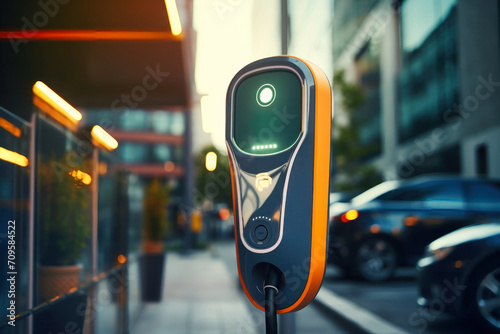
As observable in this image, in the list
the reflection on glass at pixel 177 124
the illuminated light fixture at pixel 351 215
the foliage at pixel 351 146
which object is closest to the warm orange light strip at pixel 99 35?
the illuminated light fixture at pixel 351 215

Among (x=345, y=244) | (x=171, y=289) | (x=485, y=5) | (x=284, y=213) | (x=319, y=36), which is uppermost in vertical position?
(x=485, y=5)

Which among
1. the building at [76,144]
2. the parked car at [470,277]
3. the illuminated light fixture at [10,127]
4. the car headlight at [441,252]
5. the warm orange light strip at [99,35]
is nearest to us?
the illuminated light fixture at [10,127]

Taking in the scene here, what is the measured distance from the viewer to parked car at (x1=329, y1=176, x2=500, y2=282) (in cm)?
953

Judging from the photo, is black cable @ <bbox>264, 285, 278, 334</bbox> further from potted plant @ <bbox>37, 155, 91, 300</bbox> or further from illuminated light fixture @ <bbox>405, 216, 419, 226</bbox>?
illuminated light fixture @ <bbox>405, 216, 419, 226</bbox>

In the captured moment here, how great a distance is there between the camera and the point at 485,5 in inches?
776

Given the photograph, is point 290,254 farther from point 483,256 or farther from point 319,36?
point 319,36

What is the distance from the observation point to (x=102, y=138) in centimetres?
516

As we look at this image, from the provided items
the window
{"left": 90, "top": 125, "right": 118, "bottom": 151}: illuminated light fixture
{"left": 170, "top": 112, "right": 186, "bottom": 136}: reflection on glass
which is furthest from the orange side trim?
{"left": 170, "top": 112, "right": 186, "bottom": 136}: reflection on glass

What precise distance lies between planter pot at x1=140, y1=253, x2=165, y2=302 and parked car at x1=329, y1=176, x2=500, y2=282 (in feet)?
9.41

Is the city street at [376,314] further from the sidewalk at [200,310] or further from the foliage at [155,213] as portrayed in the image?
the foliage at [155,213]

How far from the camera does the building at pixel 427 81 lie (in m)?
20.2

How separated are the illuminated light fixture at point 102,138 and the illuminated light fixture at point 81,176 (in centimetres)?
43

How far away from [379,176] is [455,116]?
851 centimetres

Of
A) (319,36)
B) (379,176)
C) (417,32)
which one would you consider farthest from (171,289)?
(379,176)
